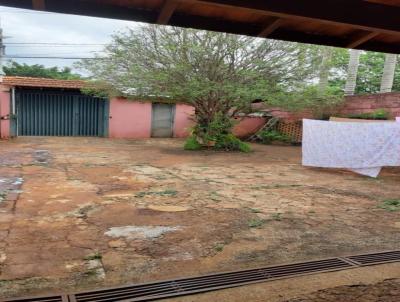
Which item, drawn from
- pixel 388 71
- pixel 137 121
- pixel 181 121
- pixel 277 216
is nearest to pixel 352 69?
pixel 388 71

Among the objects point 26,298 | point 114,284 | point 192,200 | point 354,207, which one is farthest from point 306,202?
point 26,298

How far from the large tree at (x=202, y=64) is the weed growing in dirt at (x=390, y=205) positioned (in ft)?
18.9

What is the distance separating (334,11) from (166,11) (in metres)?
1.16

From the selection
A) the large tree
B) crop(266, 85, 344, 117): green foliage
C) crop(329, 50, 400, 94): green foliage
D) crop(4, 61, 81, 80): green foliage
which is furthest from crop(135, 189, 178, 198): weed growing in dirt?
crop(4, 61, 81, 80): green foliage

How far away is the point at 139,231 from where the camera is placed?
13.1 ft

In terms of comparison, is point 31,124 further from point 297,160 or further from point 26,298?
point 26,298

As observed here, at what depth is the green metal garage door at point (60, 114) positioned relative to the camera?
1552 cm

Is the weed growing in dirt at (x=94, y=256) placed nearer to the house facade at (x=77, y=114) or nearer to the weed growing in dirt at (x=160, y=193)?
the weed growing in dirt at (x=160, y=193)

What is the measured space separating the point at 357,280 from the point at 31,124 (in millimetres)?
15369

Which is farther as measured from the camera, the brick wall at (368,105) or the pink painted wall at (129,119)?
the pink painted wall at (129,119)

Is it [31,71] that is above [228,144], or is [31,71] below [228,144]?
above

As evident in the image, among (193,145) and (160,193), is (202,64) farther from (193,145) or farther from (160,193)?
(160,193)

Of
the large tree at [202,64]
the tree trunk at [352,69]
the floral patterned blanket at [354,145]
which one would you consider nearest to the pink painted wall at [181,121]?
the large tree at [202,64]

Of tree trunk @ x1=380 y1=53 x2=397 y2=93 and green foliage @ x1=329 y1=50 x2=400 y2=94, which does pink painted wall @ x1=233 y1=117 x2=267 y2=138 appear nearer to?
tree trunk @ x1=380 y1=53 x2=397 y2=93
